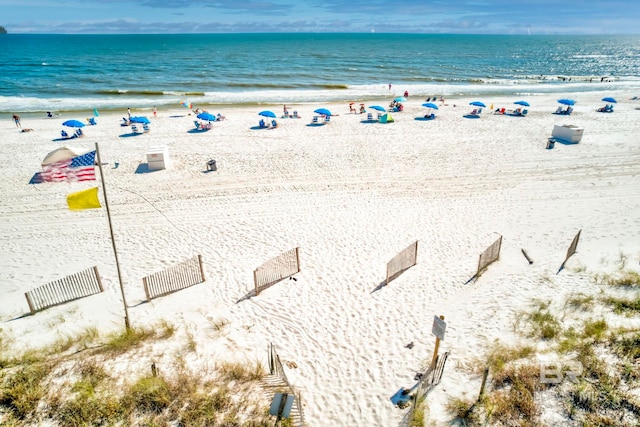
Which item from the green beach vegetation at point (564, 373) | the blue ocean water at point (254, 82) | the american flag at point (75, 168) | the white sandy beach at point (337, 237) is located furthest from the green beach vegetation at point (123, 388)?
the blue ocean water at point (254, 82)

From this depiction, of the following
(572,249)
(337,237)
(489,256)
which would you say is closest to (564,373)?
(489,256)

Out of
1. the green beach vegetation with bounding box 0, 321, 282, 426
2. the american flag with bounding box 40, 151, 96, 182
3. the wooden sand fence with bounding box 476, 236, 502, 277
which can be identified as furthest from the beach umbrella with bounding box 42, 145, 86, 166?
the wooden sand fence with bounding box 476, 236, 502, 277

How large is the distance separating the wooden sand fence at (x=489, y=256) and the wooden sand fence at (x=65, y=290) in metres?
11.0

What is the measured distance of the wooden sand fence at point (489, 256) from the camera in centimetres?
1143

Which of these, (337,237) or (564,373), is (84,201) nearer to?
(337,237)

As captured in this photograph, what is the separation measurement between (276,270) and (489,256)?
21.7 feet

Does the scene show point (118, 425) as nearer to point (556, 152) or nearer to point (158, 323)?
point (158, 323)

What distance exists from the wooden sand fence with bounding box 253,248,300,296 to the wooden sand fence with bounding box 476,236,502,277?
551 centimetres

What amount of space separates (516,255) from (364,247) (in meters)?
5.02

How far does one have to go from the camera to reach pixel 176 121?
102 feet

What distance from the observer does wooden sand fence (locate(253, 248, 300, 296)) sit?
10.8 meters

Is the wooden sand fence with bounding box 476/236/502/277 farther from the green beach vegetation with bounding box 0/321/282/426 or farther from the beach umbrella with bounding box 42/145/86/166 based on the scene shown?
the beach umbrella with bounding box 42/145/86/166

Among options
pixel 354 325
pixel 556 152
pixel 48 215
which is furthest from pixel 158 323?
pixel 556 152

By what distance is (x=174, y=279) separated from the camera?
35.4 feet
